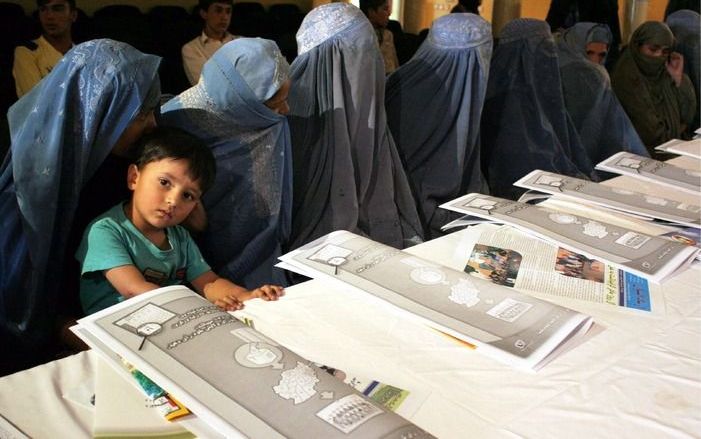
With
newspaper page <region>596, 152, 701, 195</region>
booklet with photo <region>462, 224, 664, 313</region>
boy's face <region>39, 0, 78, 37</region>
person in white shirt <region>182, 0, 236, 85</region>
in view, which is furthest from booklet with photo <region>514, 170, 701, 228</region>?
person in white shirt <region>182, 0, 236, 85</region>

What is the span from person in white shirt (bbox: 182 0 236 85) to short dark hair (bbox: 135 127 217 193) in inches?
95.5

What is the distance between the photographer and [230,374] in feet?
2.49

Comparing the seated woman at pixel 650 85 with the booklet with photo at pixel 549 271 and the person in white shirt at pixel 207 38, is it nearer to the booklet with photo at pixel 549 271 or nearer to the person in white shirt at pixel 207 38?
the person in white shirt at pixel 207 38

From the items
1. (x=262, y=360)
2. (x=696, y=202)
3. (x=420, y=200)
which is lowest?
(x=420, y=200)

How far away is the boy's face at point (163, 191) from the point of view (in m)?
1.38

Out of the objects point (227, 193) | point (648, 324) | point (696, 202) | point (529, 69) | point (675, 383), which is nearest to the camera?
point (675, 383)

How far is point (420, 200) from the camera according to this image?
239 cm

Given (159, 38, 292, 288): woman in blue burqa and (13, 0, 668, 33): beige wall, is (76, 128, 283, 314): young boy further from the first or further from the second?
(13, 0, 668, 33): beige wall

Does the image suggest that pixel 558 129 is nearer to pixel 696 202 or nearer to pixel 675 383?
pixel 696 202

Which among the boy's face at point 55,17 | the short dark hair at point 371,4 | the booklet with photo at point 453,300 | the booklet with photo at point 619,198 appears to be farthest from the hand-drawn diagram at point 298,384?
the short dark hair at point 371,4

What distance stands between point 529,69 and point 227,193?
1454 mm

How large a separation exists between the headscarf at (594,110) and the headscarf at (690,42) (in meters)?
1.16

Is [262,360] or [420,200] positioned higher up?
[262,360]

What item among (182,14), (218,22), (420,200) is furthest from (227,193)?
(182,14)
